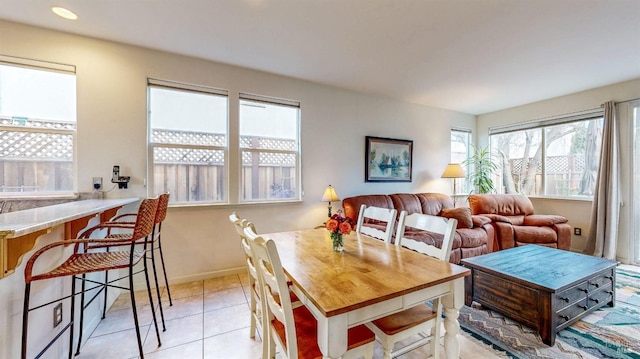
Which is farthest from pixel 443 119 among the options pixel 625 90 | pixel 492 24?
pixel 492 24

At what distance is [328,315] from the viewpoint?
842mm

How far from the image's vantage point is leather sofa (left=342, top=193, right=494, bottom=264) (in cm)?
312

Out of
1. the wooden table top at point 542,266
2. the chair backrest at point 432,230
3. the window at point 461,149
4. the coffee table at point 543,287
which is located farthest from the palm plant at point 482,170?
the chair backrest at point 432,230

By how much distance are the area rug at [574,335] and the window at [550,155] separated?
2333mm

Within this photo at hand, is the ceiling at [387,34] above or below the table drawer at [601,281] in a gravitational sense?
above

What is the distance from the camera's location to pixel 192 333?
1.86 m

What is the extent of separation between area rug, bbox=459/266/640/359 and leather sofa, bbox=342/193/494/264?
1.02 meters

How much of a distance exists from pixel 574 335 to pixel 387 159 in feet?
9.42

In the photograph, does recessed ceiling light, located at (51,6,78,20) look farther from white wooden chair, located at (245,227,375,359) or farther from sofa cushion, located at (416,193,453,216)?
sofa cushion, located at (416,193,453,216)

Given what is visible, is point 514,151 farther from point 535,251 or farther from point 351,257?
point 351,257

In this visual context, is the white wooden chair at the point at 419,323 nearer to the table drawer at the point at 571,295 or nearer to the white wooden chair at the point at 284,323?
the white wooden chair at the point at 284,323

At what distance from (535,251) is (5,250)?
3853 mm

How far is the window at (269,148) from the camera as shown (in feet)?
10.3

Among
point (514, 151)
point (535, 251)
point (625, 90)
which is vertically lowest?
point (535, 251)
